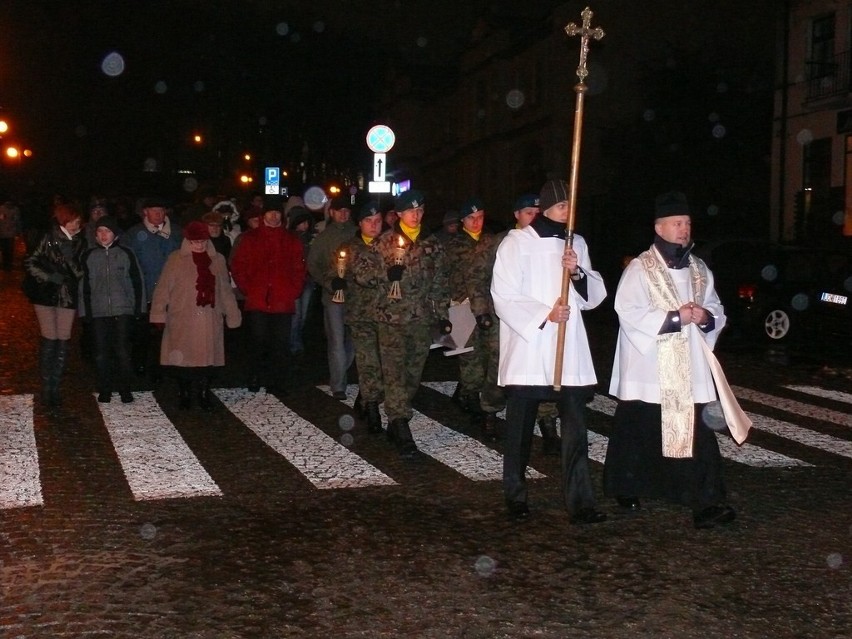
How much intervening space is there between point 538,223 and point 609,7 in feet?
95.7

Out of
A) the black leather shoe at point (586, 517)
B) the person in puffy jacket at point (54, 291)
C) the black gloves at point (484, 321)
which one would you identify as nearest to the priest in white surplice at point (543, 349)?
the black leather shoe at point (586, 517)

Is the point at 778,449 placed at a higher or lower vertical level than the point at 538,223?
lower

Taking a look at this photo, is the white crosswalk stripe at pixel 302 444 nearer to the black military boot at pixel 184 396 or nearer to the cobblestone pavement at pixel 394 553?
the cobblestone pavement at pixel 394 553

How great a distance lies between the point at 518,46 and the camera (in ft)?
130

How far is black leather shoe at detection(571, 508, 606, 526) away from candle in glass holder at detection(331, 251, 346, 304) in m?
3.87

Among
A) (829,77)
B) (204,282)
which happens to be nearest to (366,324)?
(204,282)

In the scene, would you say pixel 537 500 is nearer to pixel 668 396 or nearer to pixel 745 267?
pixel 668 396

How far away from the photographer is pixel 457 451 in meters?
8.65

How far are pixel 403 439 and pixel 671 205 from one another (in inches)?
114

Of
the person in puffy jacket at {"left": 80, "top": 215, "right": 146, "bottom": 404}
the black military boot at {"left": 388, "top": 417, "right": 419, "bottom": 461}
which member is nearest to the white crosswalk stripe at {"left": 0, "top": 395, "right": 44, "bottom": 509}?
the person in puffy jacket at {"left": 80, "top": 215, "right": 146, "bottom": 404}

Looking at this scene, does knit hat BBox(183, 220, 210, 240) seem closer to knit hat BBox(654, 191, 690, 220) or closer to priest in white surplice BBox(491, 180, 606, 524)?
priest in white surplice BBox(491, 180, 606, 524)

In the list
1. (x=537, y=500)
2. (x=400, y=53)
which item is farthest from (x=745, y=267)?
(x=400, y=53)

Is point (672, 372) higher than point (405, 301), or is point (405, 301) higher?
point (405, 301)

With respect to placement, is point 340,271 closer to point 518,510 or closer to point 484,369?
point 484,369
